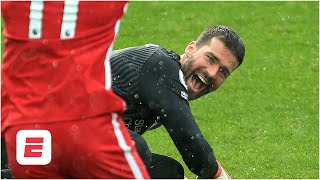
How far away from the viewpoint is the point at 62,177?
5.31 m

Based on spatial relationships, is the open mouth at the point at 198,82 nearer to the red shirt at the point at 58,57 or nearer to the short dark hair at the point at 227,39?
the short dark hair at the point at 227,39

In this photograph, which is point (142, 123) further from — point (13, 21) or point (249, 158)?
point (249, 158)

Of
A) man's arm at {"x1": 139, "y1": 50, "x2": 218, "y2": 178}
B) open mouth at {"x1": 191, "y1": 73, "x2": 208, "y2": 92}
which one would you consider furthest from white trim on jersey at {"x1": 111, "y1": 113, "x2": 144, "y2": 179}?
open mouth at {"x1": 191, "y1": 73, "x2": 208, "y2": 92}

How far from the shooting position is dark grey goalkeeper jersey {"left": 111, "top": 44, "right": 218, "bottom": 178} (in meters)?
6.34

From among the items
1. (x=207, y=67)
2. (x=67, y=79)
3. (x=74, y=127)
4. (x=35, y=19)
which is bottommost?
(x=207, y=67)

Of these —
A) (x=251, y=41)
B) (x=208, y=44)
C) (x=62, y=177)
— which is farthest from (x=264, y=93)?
(x=62, y=177)

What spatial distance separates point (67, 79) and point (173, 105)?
4.35ft

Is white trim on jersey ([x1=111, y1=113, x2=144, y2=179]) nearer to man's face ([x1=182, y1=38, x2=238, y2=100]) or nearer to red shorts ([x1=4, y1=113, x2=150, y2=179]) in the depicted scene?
red shorts ([x1=4, y1=113, x2=150, y2=179])

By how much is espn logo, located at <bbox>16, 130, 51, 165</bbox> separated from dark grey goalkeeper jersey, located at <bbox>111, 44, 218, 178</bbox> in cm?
122

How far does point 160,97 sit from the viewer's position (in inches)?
250

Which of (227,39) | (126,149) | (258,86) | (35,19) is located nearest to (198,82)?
(227,39)

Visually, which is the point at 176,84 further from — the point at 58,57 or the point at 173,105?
the point at 58,57

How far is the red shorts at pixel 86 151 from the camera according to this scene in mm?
5137

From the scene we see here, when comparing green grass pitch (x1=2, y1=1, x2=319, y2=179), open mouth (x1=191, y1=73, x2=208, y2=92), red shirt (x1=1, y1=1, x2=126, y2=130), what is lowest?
green grass pitch (x1=2, y1=1, x2=319, y2=179)
